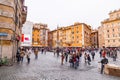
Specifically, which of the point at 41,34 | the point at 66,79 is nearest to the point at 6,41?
the point at 66,79

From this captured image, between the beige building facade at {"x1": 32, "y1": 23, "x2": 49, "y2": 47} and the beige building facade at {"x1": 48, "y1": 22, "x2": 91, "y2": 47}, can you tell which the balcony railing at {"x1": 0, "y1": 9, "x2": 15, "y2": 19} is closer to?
the beige building facade at {"x1": 48, "y1": 22, "x2": 91, "y2": 47}

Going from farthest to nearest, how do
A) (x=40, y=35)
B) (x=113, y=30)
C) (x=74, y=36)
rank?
(x=40, y=35), (x=74, y=36), (x=113, y=30)

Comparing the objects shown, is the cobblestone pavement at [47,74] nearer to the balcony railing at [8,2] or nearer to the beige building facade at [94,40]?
the balcony railing at [8,2]

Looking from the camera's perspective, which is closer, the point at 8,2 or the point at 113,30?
the point at 8,2

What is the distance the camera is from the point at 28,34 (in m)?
31.4

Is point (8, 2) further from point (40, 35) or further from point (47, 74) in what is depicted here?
point (40, 35)

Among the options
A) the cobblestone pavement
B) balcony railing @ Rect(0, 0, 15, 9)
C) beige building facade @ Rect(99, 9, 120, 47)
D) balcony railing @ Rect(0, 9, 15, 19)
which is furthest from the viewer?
beige building facade @ Rect(99, 9, 120, 47)

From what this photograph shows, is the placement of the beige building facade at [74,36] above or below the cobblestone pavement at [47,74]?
above

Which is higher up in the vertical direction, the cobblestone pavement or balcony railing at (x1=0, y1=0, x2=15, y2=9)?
balcony railing at (x1=0, y1=0, x2=15, y2=9)

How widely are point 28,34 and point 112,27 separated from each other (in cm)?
5639

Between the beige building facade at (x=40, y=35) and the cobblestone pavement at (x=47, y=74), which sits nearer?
the cobblestone pavement at (x=47, y=74)

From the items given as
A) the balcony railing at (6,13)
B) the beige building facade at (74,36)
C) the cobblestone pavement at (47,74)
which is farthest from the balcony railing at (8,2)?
the beige building facade at (74,36)

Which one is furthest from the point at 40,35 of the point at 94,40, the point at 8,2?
the point at 8,2

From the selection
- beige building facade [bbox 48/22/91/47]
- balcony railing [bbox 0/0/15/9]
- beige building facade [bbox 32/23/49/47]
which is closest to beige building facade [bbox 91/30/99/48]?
beige building facade [bbox 48/22/91/47]
